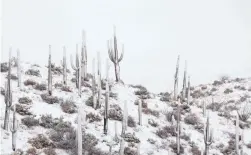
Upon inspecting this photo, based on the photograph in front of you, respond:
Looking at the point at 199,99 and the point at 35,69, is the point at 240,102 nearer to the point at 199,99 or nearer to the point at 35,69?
the point at 199,99

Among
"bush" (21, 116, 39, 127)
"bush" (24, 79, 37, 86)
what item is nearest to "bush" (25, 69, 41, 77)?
"bush" (24, 79, 37, 86)

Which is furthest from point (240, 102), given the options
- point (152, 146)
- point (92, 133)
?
point (92, 133)

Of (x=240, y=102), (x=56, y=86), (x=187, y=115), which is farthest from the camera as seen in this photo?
(x=240, y=102)

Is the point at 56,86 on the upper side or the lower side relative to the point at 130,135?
upper

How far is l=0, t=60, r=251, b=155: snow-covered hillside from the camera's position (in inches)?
682

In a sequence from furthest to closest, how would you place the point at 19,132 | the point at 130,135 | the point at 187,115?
the point at 187,115, the point at 130,135, the point at 19,132

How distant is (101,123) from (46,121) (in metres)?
2.83

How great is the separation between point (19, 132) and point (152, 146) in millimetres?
6213

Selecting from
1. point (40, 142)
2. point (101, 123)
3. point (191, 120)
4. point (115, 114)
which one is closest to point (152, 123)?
point (115, 114)

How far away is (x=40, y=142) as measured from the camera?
54.6 ft

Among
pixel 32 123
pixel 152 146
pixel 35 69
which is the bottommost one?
pixel 152 146

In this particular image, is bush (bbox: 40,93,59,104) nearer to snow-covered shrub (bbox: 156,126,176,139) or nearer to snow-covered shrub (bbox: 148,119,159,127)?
snow-covered shrub (bbox: 148,119,159,127)

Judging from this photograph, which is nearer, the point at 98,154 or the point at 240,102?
the point at 98,154

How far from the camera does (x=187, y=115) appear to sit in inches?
1014
